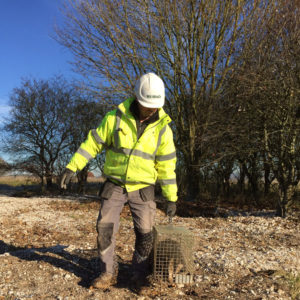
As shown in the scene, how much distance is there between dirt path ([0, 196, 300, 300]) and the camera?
3496 millimetres

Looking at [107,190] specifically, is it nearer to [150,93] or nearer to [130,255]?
[150,93]

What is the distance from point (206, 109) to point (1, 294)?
8.85 meters

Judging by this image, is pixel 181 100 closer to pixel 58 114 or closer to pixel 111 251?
pixel 58 114

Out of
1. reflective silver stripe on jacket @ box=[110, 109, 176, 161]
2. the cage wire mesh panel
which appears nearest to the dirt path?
the cage wire mesh panel

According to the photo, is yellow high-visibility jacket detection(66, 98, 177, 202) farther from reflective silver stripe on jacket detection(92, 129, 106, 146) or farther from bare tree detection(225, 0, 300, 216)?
bare tree detection(225, 0, 300, 216)

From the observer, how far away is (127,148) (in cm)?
353

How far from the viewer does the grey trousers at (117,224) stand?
3.60m

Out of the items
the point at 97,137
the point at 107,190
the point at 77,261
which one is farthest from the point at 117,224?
the point at 77,261

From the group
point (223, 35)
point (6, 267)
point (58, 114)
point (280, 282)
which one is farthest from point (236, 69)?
point (58, 114)

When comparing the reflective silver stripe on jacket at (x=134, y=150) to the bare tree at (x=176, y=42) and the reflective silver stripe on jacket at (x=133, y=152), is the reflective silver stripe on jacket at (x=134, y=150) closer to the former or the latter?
the reflective silver stripe on jacket at (x=133, y=152)

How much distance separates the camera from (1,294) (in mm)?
3441

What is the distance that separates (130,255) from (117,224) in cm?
144

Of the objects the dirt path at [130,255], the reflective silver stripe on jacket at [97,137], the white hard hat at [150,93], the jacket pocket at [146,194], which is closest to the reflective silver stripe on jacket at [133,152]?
the reflective silver stripe on jacket at [97,137]

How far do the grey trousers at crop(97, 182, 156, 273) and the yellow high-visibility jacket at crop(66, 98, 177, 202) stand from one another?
0.14m
